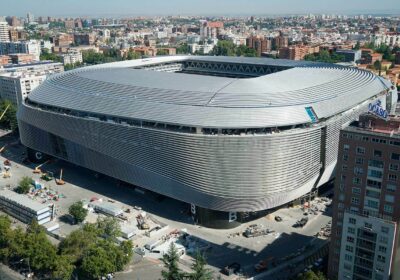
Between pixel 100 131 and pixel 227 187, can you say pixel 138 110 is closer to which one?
pixel 100 131

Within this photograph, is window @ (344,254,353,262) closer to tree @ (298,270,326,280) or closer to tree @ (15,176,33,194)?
tree @ (298,270,326,280)

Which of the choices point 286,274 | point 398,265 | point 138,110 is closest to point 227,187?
point 286,274

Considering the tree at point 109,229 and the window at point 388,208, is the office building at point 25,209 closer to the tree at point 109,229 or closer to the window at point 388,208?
the tree at point 109,229

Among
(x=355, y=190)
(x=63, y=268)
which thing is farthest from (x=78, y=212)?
(x=355, y=190)

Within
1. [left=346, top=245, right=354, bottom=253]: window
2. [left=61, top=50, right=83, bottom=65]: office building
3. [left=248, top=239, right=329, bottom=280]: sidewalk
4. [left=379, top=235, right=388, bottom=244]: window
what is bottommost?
[left=248, top=239, right=329, bottom=280]: sidewalk

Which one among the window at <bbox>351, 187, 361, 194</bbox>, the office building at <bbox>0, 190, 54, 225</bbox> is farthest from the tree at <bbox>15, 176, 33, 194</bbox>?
the window at <bbox>351, 187, 361, 194</bbox>

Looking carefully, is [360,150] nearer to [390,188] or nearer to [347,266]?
[390,188]

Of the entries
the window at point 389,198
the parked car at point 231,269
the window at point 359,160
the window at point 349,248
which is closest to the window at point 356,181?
the window at point 359,160
